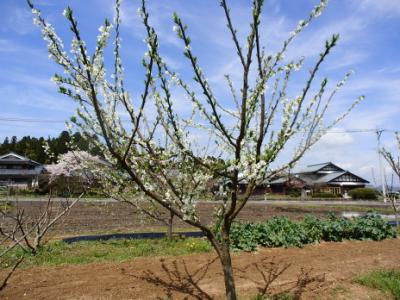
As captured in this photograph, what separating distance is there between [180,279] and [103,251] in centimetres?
375

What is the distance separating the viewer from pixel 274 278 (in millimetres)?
7277

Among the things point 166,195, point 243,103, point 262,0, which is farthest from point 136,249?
point 262,0

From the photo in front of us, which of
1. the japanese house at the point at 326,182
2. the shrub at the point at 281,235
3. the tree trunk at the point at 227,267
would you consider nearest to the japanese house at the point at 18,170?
the japanese house at the point at 326,182

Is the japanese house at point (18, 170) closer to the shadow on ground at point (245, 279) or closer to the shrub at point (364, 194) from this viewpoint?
the shrub at point (364, 194)

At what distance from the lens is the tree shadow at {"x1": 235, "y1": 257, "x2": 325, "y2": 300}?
646 centimetres

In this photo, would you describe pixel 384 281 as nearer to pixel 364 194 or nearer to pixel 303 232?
pixel 303 232

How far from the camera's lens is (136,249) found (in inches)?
401

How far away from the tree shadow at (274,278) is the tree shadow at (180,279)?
85 cm

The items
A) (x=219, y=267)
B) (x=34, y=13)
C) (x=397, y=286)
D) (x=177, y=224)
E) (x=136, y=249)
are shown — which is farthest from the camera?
(x=177, y=224)

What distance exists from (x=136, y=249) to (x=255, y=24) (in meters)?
7.80

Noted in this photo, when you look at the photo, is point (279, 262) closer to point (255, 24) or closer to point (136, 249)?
point (136, 249)

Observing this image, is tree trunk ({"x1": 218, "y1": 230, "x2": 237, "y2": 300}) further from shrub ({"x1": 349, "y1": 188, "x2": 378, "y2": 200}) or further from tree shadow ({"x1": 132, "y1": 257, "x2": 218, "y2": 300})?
shrub ({"x1": 349, "y1": 188, "x2": 378, "y2": 200})

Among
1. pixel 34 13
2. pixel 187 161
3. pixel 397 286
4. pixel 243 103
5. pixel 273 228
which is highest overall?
pixel 34 13

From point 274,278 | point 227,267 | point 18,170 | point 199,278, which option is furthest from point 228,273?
point 18,170
